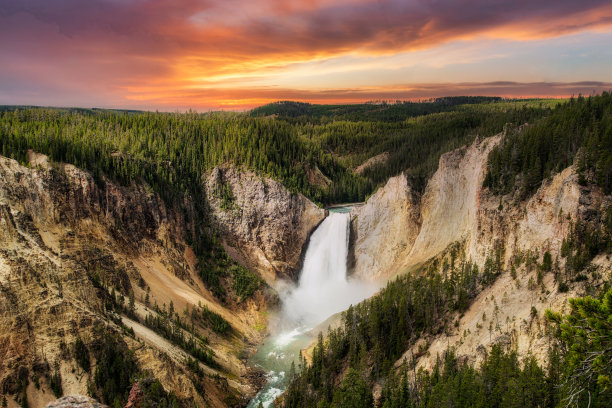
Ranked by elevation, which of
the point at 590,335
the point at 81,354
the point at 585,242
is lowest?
the point at 81,354

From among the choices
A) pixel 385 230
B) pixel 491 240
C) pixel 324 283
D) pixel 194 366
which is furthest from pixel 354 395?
pixel 324 283

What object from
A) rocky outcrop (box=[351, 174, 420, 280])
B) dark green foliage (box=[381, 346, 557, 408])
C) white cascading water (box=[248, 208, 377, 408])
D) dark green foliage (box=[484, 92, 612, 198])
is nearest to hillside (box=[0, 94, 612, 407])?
dark green foliage (box=[484, 92, 612, 198])

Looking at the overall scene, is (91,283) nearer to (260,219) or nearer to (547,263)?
(260,219)

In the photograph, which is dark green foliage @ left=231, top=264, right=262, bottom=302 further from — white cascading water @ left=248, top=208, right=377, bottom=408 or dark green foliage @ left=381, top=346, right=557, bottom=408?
dark green foliage @ left=381, top=346, right=557, bottom=408

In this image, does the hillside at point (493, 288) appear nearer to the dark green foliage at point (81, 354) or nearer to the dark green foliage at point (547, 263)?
the dark green foliage at point (547, 263)

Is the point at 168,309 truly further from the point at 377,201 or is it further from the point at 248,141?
the point at 248,141

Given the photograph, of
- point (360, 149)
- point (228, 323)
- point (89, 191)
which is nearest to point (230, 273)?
point (228, 323)
